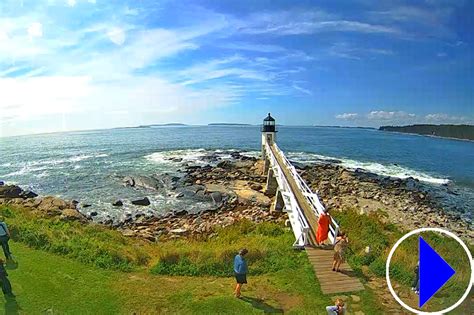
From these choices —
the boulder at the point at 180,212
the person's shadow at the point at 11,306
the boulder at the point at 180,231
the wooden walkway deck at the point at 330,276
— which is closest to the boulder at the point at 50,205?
the boulder at the point at 180,212

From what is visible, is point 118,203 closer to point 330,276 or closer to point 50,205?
point 50,205

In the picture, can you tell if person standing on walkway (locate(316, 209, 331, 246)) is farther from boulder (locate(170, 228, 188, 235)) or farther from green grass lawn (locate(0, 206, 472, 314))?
boulder (locate(170, 228, 188, 235))

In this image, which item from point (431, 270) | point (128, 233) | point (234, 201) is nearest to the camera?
point (431, 270)

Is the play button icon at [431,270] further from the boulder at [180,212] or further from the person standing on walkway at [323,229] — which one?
the boulder at [180,212]

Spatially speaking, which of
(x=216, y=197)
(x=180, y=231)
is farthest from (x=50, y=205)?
(x=216, y=197)

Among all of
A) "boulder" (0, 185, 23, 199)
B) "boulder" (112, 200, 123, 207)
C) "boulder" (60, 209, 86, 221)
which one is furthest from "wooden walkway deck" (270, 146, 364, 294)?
→ "boulder" (0, 185, 23, 199)
